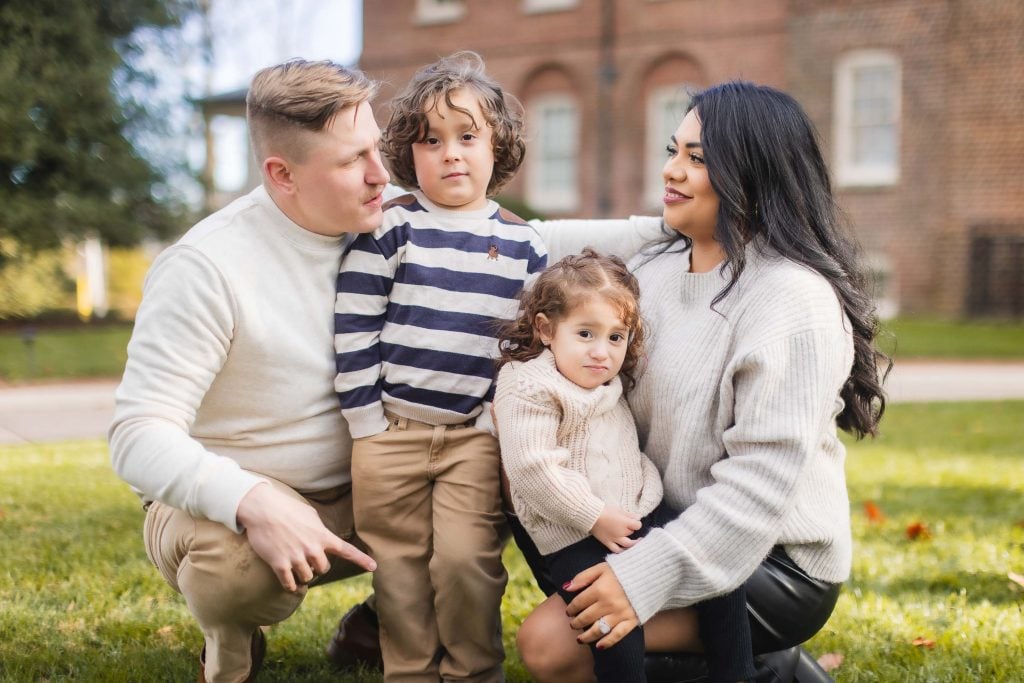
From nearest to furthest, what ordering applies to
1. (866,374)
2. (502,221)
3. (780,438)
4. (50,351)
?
(780,438) < (866,374) < (502,221) < (50,351)

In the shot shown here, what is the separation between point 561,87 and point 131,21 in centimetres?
890

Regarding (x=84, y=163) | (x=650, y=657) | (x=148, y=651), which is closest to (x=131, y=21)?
(x=84, y=163)

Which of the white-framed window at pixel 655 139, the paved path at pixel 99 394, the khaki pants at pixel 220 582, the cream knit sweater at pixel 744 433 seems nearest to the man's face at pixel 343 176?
the khaki pants at pixel 220 582

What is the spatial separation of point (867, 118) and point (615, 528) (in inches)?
660

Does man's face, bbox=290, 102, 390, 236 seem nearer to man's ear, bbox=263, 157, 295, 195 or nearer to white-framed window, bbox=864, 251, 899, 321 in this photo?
man's ear, bbox=263, 157, 295, 195

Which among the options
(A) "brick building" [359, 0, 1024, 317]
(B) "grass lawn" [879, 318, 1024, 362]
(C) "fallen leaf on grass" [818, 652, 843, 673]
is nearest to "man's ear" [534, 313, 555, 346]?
(C) "fallen leaf on grass" [818, 652, 843, 673]

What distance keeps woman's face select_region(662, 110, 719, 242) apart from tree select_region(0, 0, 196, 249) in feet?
39.4

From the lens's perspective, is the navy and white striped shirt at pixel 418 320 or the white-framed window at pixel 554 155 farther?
the white-framed window at pixel 554 155

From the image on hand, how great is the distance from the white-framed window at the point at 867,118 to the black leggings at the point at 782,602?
15754 mm

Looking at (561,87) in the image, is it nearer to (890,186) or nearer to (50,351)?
(890,186)

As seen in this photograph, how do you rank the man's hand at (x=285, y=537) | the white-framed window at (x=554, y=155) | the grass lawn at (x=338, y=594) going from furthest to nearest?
the white-framed window at (x=554, y=155) < the grass lawn at (x=338, y=594) < the man's hand at (x=285, y=537)

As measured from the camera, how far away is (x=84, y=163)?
13664mm

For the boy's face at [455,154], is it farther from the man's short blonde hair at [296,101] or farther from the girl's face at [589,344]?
the girl's face at [589,344]

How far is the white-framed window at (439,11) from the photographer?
21.3 metres
